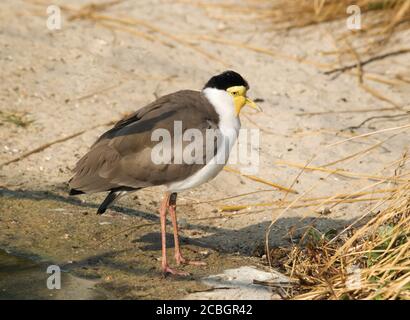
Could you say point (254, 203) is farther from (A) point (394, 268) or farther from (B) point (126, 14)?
(B) point (126, 14)

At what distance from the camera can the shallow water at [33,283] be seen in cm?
518

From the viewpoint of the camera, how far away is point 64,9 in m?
9.62

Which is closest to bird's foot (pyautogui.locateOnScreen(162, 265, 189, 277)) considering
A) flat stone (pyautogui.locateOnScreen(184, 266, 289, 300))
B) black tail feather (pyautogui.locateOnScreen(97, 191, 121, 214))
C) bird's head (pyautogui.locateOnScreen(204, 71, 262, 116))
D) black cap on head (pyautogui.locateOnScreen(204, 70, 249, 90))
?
flat stone (pyautogui.locateOnScreen(184, 266, 289, 300))

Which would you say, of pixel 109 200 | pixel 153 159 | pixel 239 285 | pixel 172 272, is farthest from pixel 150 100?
pixel 239 285

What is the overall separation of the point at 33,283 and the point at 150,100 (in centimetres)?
309

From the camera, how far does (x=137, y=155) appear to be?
5.63m

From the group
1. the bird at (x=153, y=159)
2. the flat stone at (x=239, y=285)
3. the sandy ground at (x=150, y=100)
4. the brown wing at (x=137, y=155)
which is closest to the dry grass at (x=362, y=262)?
the flat stone at (x=239, y=285)

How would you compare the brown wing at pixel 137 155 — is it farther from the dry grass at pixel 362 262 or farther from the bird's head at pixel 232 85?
the dry grass at pixel 362 262

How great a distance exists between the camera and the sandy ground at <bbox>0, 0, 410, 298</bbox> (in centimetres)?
591

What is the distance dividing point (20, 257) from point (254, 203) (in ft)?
6.22

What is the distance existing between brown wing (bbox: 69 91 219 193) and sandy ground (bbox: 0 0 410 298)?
0.51 m

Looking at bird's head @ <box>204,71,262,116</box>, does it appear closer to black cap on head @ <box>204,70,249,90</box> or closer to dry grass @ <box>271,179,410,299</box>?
black cap on head @ <box>204,70,249,90</box>

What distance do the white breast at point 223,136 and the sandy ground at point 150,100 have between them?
54 centimetres
